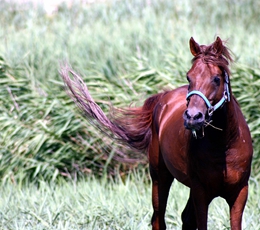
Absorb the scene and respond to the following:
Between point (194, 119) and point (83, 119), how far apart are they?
4.56 m

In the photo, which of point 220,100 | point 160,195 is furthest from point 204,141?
point 160,195

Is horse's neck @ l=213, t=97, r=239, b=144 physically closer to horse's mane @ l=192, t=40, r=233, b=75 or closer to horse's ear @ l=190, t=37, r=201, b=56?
horse's mane @ l=192, t=40, r=233, b=75

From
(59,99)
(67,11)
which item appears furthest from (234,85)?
(67,11)

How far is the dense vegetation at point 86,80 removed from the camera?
7832 millimetres

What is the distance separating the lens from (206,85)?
3662mm

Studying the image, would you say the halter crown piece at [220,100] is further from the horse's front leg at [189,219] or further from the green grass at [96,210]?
the green grass at [96,210]

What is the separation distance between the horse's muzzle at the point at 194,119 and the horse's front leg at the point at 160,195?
1691mm

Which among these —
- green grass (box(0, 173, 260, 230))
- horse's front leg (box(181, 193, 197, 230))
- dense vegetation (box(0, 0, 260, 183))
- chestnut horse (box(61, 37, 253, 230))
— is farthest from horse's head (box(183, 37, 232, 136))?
dense vegetation (box(0, 0, 260, 183))

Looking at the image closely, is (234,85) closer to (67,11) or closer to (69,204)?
(69,204)

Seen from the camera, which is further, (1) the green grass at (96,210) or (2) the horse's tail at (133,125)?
(2) the horse's tail at (133,125)

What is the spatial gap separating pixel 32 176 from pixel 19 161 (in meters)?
0.25

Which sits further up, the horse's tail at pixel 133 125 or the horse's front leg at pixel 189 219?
the horse's tail at pixel 133 125

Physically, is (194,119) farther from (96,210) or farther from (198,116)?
(96,210)

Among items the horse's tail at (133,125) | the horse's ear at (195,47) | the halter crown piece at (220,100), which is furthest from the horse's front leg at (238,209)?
the horse's tail at (133,125)
